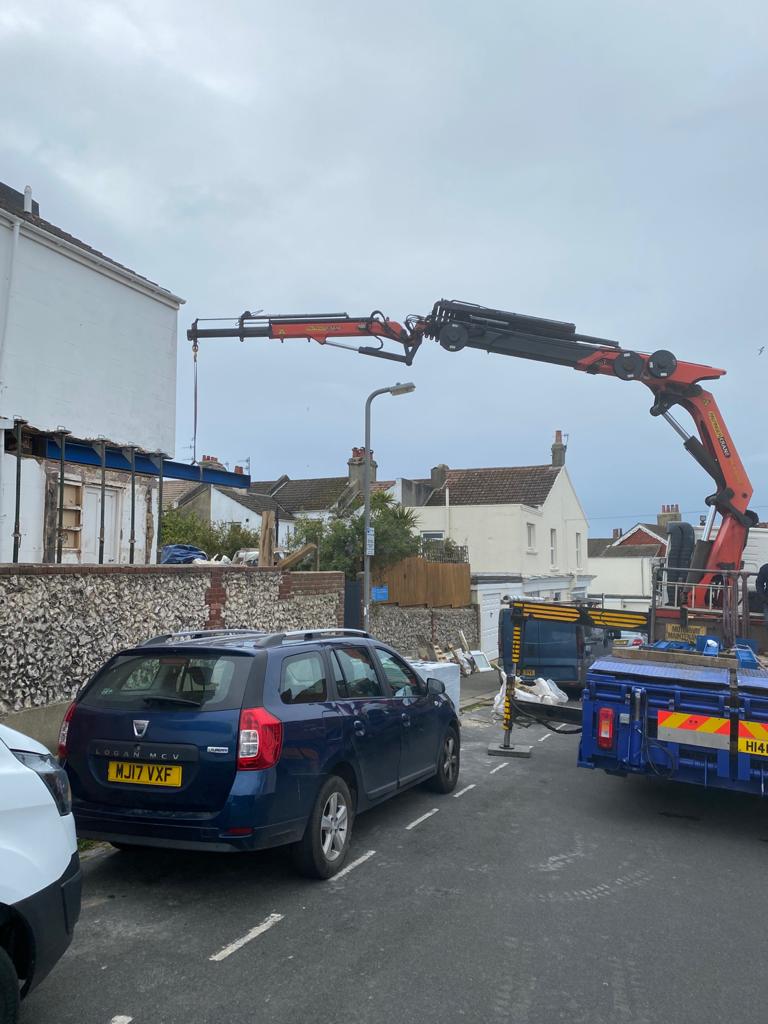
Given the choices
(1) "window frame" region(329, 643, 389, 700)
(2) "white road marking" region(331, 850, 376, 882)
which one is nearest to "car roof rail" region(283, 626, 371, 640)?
(1) "window frame" region(329, 643, 389, 700)

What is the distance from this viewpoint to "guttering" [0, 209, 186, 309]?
39.5 feet

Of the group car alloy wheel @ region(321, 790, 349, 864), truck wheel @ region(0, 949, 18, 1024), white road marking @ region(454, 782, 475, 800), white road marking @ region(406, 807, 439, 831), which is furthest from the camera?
white road marking @ region(454, 782, 475, 800)

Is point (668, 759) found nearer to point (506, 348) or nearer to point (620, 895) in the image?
point (620, 895)

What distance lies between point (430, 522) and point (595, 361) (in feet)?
58.4

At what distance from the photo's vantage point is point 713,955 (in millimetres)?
4500

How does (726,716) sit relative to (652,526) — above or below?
below

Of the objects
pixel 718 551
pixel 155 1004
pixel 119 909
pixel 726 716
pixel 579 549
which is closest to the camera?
pixel 155 1004

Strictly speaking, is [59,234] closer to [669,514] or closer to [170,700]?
[170,700]

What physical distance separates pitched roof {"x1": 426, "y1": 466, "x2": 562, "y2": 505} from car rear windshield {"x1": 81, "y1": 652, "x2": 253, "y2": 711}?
2583 centimetres

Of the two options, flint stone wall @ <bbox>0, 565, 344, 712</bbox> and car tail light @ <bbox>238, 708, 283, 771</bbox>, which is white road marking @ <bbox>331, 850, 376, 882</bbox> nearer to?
car tail light @ <bbox>238, 708, 283, 771</bbox>

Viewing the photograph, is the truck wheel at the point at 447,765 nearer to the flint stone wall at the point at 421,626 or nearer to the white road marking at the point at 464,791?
the white road marking at the point at 464,791

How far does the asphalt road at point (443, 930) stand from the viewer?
12.8 feet

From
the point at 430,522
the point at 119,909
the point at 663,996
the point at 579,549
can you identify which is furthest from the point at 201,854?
the point at 579,549

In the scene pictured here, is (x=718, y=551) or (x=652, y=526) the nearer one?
(x=718, y=551)
